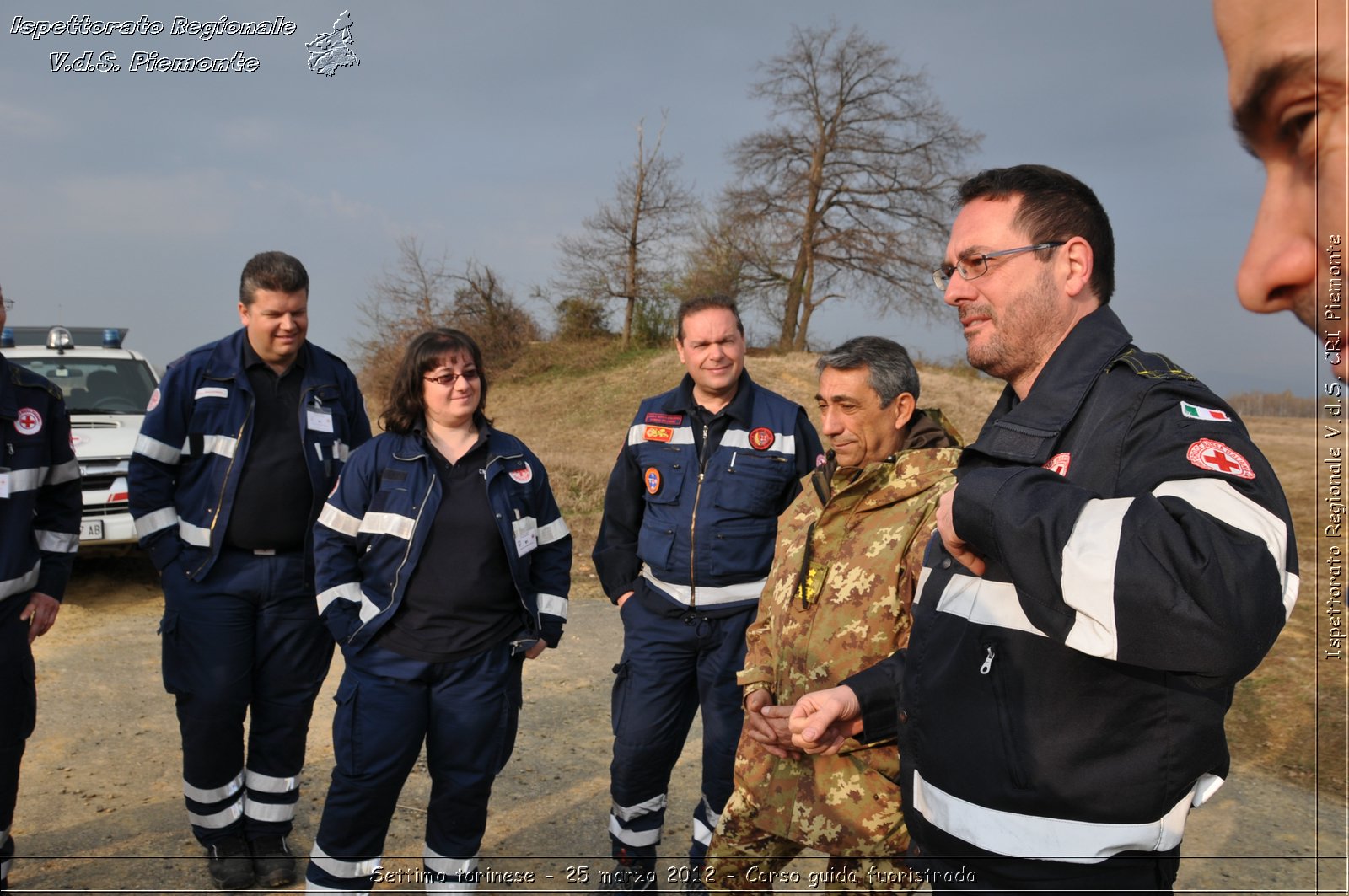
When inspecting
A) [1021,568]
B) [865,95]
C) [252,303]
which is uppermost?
[865,95]

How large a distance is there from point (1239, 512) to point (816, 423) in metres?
17.1

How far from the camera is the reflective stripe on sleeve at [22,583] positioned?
11.5ft

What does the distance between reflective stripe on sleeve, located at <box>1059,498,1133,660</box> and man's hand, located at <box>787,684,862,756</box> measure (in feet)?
3.59

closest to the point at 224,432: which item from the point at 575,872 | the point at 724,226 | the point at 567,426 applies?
the point at 575,872

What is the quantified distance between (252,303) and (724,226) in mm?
27015

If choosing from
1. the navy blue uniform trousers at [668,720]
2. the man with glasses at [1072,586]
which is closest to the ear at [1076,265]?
the man with glasses at [1072,586]

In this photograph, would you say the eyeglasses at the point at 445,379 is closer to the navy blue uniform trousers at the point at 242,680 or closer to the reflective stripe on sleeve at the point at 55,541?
the navy blue uniform trousers at the point at 242,680

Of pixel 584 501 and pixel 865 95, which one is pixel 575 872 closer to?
pixel 584 501

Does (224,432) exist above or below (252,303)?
below

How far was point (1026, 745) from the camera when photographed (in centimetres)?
170

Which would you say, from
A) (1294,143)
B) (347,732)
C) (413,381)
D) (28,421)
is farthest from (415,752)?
(1294,143)

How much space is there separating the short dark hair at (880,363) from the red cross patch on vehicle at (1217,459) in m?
1.63

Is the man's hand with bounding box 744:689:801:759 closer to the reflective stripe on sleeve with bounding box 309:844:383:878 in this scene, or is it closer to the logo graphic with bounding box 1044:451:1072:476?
the logo graphic with bounding box 1044:451:1072:476

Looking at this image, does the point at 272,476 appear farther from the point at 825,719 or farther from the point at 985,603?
the point at 985,603
